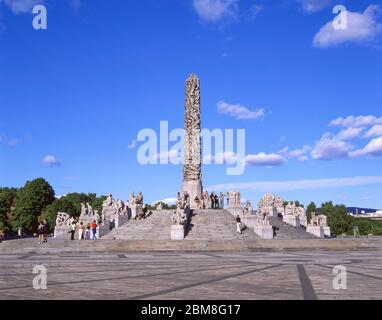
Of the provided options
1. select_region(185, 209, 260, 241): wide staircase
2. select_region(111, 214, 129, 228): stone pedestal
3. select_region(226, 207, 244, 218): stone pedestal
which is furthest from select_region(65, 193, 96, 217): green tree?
select_region(226, 207, 244, 218): stone pedestal

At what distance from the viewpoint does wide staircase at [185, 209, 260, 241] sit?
1374 inches

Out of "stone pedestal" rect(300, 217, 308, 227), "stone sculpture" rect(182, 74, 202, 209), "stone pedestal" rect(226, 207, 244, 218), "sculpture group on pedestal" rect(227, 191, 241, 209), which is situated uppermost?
"stone sculpture" rect(182, 74, 202, 209)

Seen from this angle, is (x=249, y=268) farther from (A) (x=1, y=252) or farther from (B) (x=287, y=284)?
(A) (x=1, y=252)

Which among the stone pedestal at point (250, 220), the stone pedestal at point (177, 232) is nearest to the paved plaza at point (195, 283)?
the stone pedestal at point (177, 232)

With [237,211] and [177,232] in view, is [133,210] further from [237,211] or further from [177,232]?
[177,232]

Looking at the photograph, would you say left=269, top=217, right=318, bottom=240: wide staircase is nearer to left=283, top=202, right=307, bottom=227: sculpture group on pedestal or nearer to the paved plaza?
left=283, top=202, right=307, bottom=227: sculpture group on pedestal

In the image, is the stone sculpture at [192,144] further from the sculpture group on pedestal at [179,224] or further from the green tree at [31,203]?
the green tree at [31,203]

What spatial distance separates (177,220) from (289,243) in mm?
8941

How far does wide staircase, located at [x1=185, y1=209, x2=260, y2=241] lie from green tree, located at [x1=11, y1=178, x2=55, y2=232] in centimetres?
4009

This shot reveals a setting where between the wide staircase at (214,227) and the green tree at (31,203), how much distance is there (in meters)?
40.1

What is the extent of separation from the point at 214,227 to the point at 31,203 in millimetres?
46070

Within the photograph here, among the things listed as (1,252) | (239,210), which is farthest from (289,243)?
(1,252)

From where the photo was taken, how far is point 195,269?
48.2 feet
